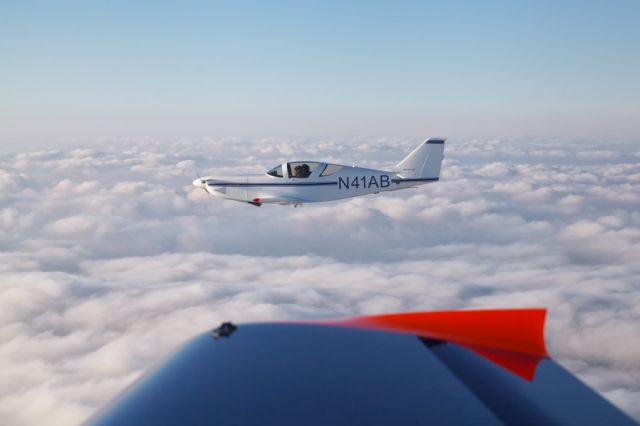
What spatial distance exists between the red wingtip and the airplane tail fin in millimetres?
18649

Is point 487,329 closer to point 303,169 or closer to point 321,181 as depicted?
point 303,169

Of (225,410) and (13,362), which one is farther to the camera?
(13,362)

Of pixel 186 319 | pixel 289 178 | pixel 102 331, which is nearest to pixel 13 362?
pixel 102 331

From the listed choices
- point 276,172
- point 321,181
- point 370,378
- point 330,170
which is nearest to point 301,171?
point 321,181

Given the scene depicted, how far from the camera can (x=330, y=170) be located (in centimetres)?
2131

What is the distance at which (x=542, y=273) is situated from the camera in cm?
7025

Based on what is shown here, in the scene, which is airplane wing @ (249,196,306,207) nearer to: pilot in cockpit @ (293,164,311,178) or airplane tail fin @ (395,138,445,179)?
pilot in cockpit @ (293,164,311,178)

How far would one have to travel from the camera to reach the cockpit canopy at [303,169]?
2097 centimetres

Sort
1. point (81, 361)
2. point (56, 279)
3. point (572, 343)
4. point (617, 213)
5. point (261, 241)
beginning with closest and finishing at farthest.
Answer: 1. point (81, 361)
2. point (572, 343)
3. point (56, 279)
4. point (261, 241)
5. point (617, 213)

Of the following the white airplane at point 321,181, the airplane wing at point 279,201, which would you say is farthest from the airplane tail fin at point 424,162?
the airplane wing at point 279,201

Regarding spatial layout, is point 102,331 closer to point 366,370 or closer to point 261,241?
point 261,241

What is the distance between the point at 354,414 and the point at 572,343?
2325 inches

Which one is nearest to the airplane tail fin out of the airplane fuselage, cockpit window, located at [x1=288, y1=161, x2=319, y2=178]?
the airplane fuselage

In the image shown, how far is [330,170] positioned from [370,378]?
61.4ft
